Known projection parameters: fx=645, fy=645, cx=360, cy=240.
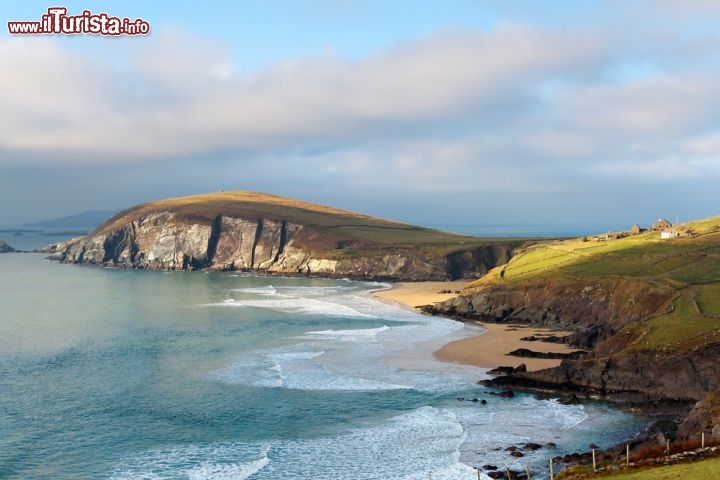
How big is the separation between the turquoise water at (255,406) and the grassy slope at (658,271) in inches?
533

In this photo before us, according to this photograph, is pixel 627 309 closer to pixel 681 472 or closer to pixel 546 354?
pixel 546 354

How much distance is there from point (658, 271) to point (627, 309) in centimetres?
1199

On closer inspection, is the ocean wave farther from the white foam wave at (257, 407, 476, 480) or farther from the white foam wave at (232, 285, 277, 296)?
the white foam wave at (257, 407, 476, 480)

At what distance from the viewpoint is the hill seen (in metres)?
53.3

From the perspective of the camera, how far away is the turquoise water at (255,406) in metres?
39.7

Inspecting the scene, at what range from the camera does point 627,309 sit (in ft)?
258

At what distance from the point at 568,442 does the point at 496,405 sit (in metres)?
9.53

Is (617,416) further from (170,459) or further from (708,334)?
(170,459)

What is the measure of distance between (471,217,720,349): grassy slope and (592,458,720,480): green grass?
27953 mm

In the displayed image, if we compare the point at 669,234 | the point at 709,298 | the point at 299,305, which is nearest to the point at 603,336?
the point at 709,298

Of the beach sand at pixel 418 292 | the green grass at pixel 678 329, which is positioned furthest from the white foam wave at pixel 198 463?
the beach sand at pixel 418 292

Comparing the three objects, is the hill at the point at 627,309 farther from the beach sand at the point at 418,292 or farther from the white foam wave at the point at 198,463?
the white foam wave at the point at 198,463

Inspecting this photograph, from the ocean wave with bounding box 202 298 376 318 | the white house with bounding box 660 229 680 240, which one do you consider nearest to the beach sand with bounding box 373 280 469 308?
the ocean wave with bounding box 202 298 376 318

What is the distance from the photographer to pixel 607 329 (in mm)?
76438
